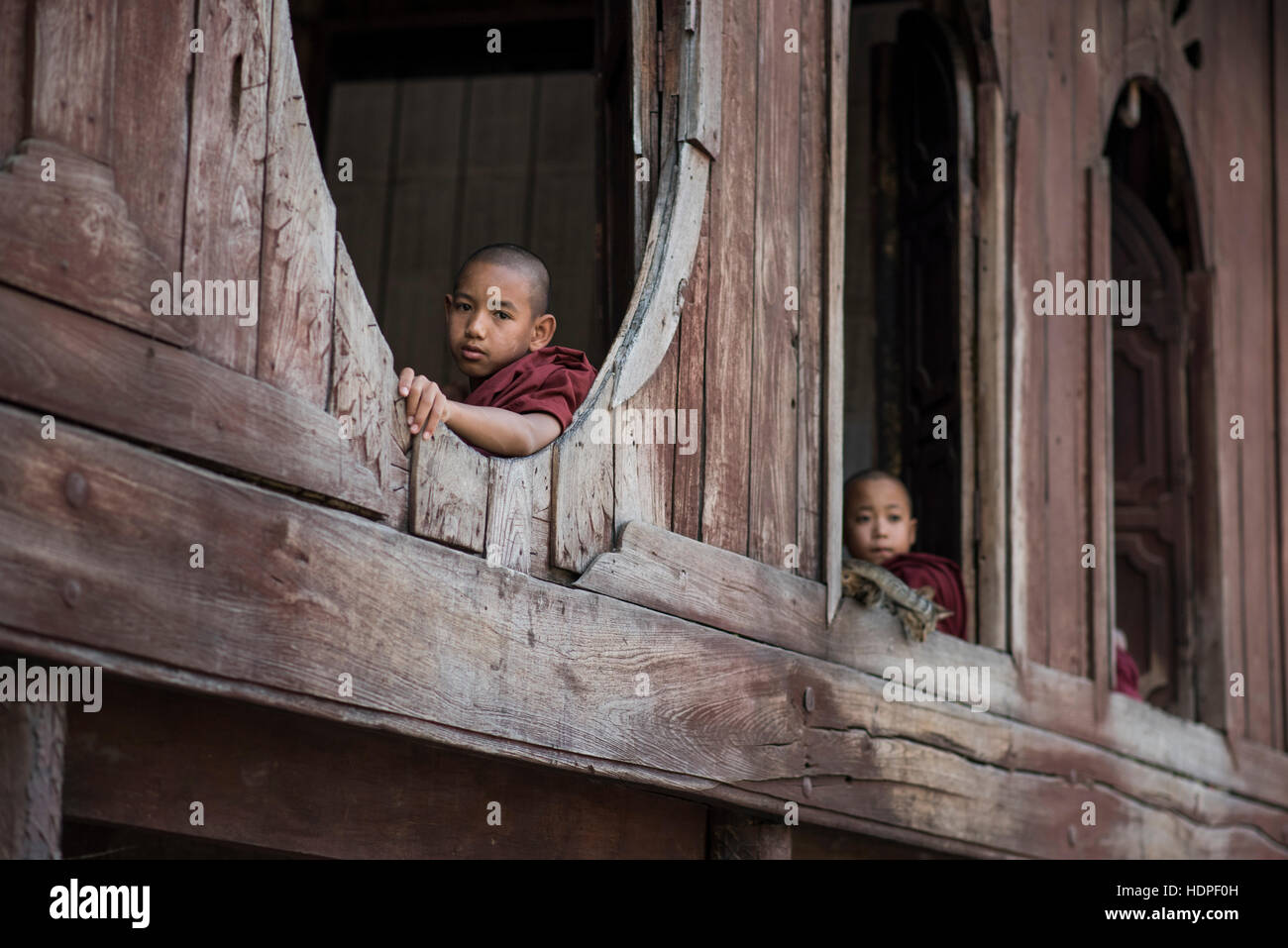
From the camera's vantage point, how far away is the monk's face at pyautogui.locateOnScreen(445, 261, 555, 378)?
3926mm

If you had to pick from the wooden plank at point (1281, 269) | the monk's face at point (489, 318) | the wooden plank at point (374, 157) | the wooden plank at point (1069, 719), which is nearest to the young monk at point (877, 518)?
the wooden plank at point (1069, 719)

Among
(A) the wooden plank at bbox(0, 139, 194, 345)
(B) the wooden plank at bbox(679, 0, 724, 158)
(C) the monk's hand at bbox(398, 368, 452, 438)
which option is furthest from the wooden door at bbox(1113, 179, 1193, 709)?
(A) the wooden plank at bbox(0, 139, 194, 345)

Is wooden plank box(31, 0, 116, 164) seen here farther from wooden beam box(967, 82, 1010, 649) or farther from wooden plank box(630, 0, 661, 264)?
wooden beam box(967, 82, 1010, 649)

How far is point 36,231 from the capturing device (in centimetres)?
241

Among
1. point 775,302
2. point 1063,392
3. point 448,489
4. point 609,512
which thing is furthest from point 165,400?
point 1063,392

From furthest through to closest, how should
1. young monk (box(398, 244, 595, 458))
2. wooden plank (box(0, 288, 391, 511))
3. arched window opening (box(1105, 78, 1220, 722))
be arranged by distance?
arched window opening (box(1105, 78, 1220, 722)), young monk (box(398, 244, 595, 458)), wooden plank (box(0, 288, 391, 511))

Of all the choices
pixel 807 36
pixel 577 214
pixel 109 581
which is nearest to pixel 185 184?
pixel 109 581

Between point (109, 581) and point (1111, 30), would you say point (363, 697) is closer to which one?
point (109, 581)

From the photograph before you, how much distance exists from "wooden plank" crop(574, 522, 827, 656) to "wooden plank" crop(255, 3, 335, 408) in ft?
2.70

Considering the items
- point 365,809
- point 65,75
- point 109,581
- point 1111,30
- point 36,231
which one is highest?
point 1111,30

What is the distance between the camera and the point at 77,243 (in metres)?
2.47

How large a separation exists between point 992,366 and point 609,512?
7.20 ft

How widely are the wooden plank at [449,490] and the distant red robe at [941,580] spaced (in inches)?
97.3

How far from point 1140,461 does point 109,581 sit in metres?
5.97
